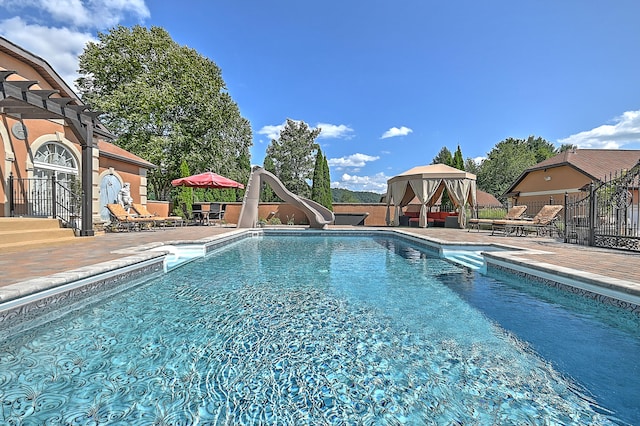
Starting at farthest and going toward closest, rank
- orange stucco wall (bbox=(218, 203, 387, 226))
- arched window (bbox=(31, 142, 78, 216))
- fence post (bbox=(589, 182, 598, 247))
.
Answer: orange stucco wall (bbox=(218, 203, 387, 226)) < arched window (bbox=(31, 142, 78, 216)) < fence post (bbox=(589, 182, 598, 247))

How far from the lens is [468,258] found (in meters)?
8.21

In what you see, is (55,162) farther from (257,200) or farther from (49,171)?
(257,200)

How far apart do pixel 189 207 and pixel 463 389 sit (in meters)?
18.4

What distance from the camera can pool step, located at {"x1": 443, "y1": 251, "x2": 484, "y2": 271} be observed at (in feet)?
24.0

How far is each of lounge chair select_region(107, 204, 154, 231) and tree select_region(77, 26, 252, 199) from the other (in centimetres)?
902

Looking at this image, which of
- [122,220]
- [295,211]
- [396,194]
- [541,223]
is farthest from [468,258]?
[295,211]

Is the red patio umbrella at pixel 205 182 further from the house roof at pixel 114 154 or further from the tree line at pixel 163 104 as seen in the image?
the tree line at pixel 163 104

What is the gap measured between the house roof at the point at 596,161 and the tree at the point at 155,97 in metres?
22.9

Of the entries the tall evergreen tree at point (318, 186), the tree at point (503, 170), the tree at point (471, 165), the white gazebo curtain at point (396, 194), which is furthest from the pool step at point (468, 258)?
the tree at point (471, 165)

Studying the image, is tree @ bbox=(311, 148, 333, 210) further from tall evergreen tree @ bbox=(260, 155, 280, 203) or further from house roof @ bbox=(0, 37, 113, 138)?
house roof @ bbox=(0, 37, 113, 138)

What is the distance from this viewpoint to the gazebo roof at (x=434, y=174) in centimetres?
1537

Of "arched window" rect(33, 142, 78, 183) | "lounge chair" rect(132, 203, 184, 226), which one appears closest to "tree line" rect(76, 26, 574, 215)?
"lounge chair" rect(132, 203, 184, 226)

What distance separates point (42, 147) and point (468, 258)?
44.1 feet

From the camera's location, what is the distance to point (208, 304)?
4293mm
